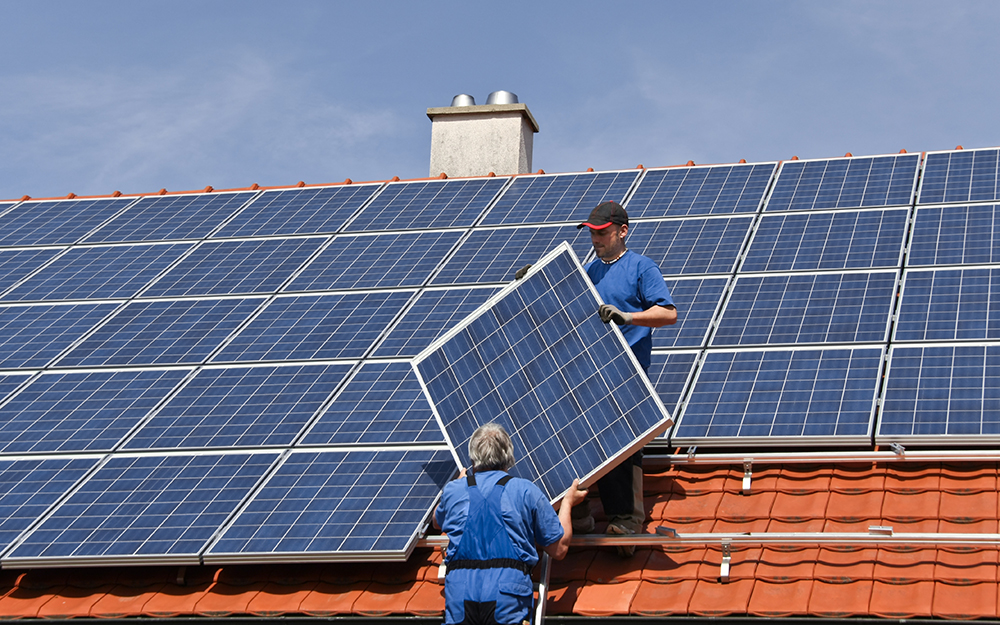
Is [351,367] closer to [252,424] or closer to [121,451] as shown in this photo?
[252,424]

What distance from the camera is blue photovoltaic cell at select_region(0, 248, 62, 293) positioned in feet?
44.0

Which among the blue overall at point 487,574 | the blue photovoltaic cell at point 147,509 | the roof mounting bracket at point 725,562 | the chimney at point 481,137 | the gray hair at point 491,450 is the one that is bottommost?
the chimney at point 481,137

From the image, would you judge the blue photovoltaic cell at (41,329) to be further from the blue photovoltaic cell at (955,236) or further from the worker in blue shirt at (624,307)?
the blue photovoltaic cell at (955,236)

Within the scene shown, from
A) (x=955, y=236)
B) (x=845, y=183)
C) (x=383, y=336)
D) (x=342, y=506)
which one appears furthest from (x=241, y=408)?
(x=845, y=183)

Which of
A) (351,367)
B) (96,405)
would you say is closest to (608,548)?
(351,367)

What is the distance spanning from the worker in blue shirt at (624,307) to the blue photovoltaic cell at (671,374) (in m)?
0.82

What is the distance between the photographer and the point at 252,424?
9500 millimetres

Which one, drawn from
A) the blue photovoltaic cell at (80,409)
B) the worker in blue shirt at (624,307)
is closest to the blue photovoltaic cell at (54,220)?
the blue photovoltaic cell at (80,409)

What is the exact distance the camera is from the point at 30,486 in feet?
29.9

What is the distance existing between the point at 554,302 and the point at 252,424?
295 centimetres

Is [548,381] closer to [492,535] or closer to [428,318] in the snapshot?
[492,535]

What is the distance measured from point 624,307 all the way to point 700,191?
5.12 metres

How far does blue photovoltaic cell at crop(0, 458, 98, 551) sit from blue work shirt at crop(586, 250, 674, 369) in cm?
455

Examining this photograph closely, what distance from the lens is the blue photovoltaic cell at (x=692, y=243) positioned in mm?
11156
